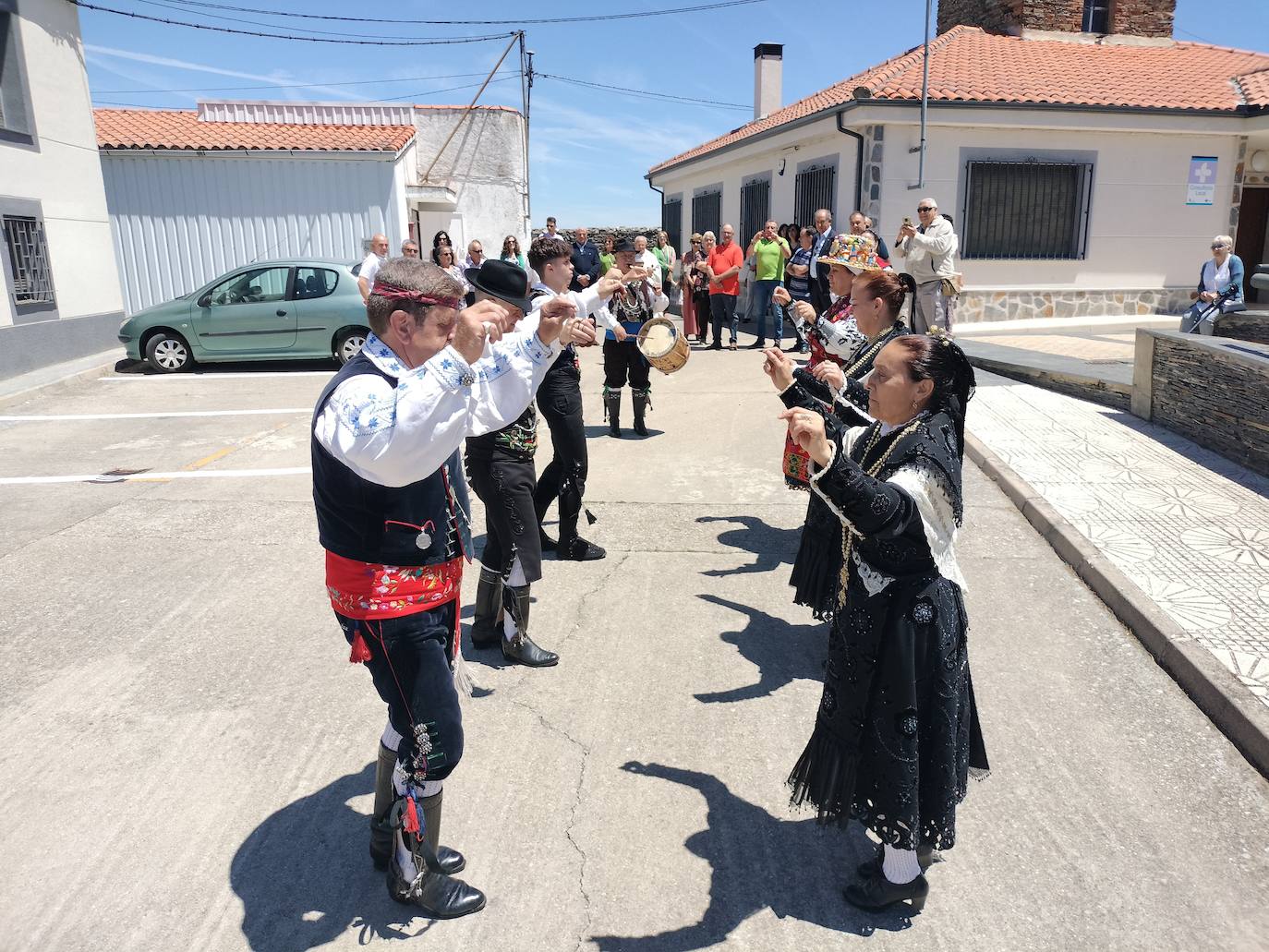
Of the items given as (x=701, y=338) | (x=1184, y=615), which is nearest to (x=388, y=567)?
(x=1184, y=615)

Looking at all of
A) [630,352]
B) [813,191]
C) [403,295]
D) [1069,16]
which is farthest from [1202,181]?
[403,295]

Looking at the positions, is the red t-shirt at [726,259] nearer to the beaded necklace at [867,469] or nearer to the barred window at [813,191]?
the barred window at [813,191]

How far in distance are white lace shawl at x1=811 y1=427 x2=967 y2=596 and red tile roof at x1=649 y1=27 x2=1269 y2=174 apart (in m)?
12.8

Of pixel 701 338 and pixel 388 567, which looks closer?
pixel 388 567

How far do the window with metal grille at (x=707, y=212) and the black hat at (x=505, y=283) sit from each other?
58.8 feet

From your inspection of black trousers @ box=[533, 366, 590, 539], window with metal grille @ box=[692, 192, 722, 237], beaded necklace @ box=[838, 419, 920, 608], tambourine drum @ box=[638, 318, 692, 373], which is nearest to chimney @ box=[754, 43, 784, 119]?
window with metal grille @ box=[692, 192, 722, 237]

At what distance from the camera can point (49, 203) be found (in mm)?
13188

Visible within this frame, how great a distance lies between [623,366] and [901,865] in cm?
644

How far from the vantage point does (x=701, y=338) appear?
15055mm

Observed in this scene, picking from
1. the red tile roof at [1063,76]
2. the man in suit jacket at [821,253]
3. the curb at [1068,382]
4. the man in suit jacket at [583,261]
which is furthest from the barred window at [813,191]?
the curb at [1068,382]

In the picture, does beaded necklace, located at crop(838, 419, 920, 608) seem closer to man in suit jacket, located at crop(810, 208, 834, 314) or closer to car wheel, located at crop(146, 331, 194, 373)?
man in suit jacket, located at crop(810, 208, 834, 314)

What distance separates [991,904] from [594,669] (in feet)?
6.66

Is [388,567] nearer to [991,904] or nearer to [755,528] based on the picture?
[991,904]

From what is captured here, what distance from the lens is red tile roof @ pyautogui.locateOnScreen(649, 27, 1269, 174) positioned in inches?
566
